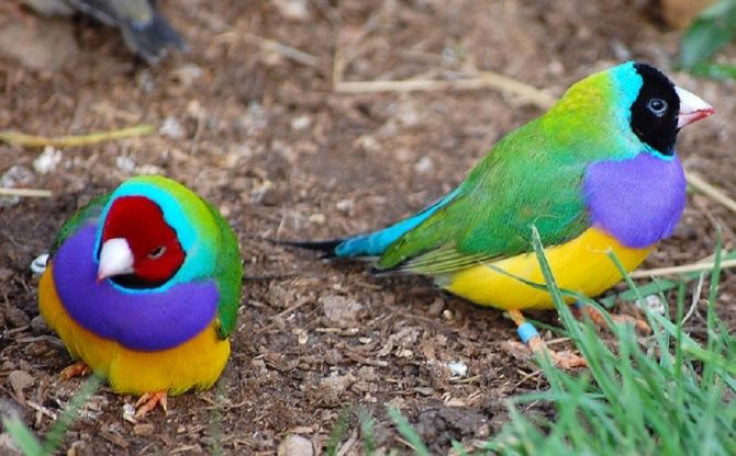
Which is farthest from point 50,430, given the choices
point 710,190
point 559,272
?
point 710,190

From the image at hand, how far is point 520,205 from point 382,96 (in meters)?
1.83

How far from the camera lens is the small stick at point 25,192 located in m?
4.57

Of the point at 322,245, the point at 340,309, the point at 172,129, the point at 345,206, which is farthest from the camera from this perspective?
the point at 172,129

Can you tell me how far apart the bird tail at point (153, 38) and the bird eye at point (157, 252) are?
2.31m

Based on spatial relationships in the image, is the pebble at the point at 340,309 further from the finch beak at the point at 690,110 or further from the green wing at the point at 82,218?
the finch beak at the point at 690,110

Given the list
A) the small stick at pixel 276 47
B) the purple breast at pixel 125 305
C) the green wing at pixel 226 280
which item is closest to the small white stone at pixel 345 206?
the small stick at pixel 276 47

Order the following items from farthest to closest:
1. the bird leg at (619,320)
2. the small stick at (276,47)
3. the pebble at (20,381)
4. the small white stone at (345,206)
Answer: the small stick at (276,47) < the small white stone at (345,206) < the bird leg at (619,320) < the pebble at (20,381)

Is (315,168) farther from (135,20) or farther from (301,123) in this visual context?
(135,20)

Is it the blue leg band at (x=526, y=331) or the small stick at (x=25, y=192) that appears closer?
the blue leg band at (x=526, y=331)

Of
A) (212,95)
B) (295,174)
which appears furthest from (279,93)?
(295,174)

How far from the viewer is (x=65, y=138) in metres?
5.01

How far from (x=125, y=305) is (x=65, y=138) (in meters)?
1.93

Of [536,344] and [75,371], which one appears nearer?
[75,371]

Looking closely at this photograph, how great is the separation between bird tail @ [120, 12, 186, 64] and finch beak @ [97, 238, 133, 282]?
7.72ft
